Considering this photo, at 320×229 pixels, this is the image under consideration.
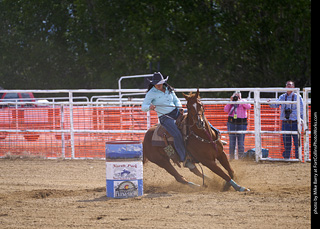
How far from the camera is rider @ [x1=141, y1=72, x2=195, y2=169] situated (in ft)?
32.7

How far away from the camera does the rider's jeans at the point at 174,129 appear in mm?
9930

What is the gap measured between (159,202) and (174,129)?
6.02 ft

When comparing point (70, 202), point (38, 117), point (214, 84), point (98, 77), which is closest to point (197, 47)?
point (214, 84)

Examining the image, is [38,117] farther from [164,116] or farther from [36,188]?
[164,116]

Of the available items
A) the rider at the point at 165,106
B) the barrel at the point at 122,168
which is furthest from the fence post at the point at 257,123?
the barrel at the point at 122,168

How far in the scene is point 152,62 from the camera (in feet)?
114

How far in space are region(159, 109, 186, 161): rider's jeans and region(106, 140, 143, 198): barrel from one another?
1.05 meters

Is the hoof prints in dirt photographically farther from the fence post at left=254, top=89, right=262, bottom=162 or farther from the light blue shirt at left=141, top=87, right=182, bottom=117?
the fence post at left=254, top=89, right=262, bottom=162

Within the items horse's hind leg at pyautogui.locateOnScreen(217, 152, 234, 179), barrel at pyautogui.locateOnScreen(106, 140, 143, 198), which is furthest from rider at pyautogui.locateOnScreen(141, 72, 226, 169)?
barrel at pyautogui.locateOnScreen(106, 140, 143, 198)

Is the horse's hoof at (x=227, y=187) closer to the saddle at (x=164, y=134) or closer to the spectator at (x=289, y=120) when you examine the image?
the saddle at (x=164, y=134)

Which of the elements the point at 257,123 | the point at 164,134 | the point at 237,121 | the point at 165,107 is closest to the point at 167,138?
the point at 164,134

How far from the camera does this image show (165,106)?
1011 cm

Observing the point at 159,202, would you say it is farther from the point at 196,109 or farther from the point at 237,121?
the point at 237,121
